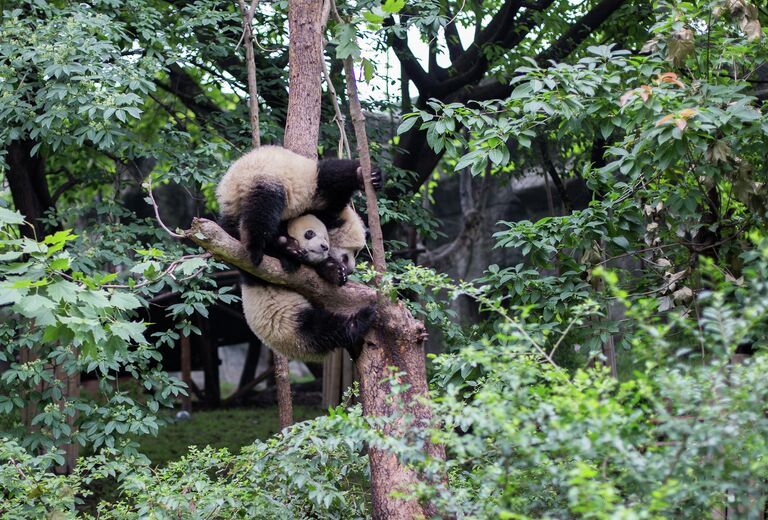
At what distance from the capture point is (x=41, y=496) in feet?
14.1

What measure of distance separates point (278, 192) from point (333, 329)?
0.79 meters

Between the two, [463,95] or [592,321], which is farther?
[463,95]

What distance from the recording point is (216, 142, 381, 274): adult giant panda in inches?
156

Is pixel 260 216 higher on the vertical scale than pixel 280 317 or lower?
higher

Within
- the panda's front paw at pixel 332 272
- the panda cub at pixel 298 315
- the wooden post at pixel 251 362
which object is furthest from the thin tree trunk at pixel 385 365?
the wooden post at pixel 251 362

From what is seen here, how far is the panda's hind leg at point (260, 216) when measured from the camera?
3.87m

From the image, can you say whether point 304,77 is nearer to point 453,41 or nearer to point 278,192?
point 278,192

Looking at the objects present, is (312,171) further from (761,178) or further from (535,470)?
(761,178)

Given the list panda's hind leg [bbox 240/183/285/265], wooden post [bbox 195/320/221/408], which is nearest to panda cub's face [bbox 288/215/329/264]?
panda's hind leg [bbox 240/183/285/265]

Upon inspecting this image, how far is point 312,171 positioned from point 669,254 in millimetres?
2472

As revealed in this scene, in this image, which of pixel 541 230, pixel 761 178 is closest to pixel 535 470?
pixel 541 230

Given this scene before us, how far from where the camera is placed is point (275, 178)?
13.5ft

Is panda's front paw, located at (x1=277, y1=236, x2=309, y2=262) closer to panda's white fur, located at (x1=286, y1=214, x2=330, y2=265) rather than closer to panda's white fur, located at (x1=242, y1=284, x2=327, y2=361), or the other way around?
panda's white fur, located at (x1=286, y1=214, x2=330, y2=265)

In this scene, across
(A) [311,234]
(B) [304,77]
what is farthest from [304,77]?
(A) [311,234]
